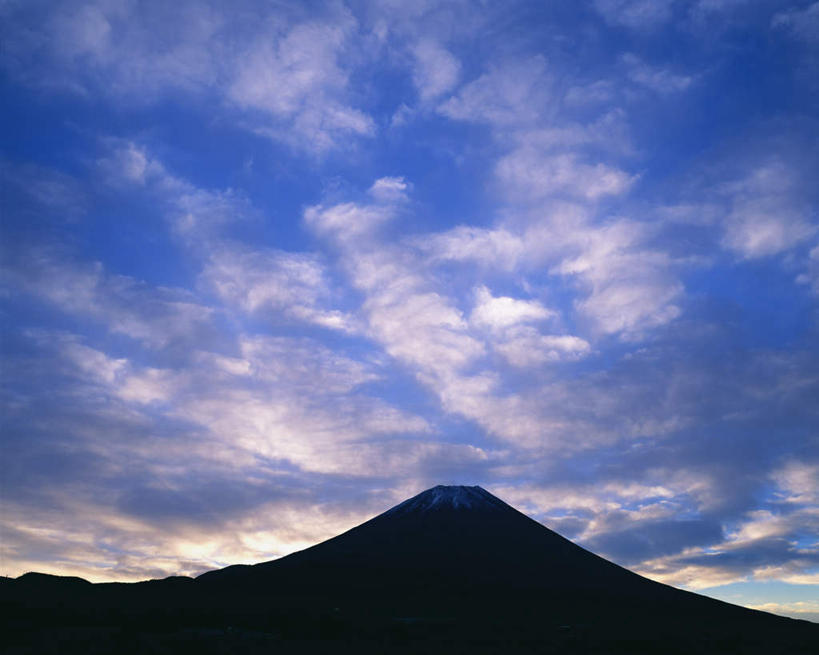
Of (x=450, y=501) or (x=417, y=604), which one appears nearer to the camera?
(x=417, y=604)

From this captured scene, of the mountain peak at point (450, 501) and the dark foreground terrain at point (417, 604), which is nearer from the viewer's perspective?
the dark foreground terrain at point (417, 604)

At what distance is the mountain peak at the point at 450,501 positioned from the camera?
17038cm

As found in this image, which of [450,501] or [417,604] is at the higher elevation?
[450,501]

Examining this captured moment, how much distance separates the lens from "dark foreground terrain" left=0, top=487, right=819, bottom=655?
65.7 m

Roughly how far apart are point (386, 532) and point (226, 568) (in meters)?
40.0

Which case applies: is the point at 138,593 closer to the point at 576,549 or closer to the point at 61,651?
the point at 61,651

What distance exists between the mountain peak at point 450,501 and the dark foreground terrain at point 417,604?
1.84 ft

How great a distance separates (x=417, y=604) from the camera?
111 metres

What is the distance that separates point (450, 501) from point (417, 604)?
2471 inches

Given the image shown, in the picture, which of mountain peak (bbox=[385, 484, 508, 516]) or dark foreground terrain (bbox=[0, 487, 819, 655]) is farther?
mountain peak (bbox=[385, 484, 508, 516])

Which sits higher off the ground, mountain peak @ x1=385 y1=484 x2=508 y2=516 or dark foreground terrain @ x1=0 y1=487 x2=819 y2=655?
mountain peak @ x1=385 y1=484 x2=508 y2=516

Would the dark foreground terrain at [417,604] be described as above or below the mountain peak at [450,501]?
below

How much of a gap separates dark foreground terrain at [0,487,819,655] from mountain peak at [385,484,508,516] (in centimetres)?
56

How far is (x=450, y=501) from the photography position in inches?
6806
